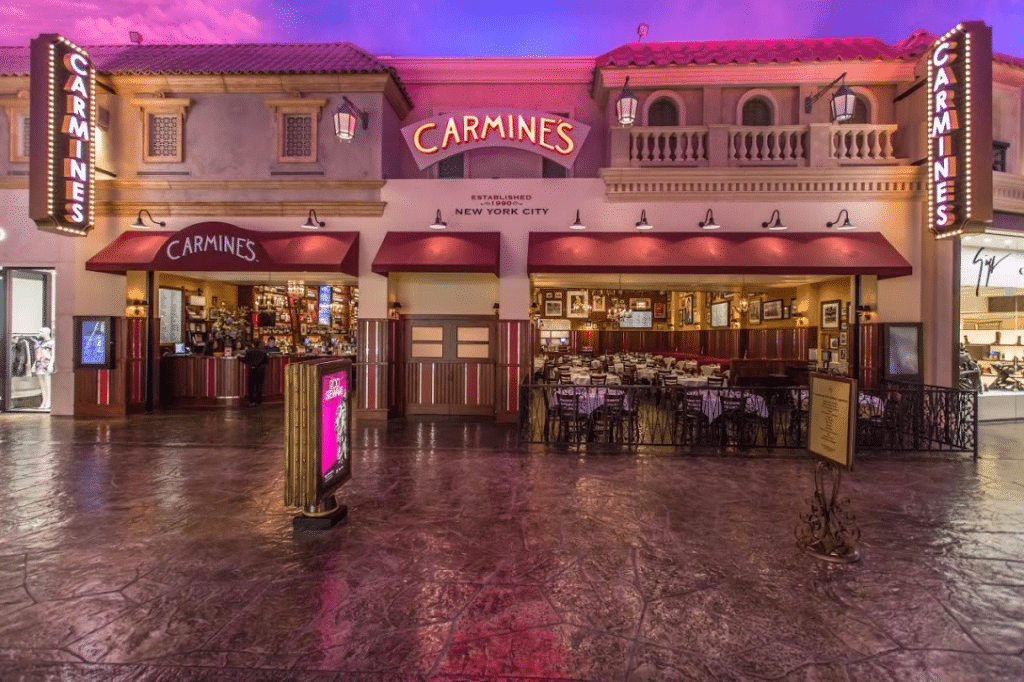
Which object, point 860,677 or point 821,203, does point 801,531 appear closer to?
point 860,677

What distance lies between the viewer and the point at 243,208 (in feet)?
43.5

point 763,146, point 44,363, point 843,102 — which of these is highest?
point 843,102

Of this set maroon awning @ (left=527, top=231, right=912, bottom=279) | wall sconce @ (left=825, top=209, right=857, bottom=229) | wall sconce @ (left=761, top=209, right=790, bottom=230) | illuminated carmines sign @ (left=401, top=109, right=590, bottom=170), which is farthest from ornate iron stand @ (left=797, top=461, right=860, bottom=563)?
illuminated carmines sign @ (left=401, top=109, right=590, bottom=170)

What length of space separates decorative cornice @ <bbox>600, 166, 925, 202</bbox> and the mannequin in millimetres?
14468

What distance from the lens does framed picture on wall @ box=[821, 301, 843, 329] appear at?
14.0 meters

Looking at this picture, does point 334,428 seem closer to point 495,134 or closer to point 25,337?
point 495,134

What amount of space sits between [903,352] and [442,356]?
35.3 ft

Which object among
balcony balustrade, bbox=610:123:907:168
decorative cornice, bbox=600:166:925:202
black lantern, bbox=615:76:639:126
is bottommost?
decorative cornice, bbox=600:166:925:202

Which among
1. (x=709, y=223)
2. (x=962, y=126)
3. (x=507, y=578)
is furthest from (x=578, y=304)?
(x=507, y=578)

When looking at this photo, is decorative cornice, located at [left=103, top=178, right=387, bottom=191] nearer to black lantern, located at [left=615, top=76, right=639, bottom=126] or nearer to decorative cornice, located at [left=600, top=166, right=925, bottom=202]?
black lantern, located at [left=615, top=76, right=639, bottom=126]

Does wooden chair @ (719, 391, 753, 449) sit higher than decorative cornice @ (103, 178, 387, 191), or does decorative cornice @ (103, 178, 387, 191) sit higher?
decorative cornice @ (103, 178, 387, 191)

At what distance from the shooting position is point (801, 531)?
5.89m

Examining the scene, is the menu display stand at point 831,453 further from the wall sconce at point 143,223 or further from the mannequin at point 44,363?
the mannequin at point 44,363

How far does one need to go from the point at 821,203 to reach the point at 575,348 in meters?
12.1
